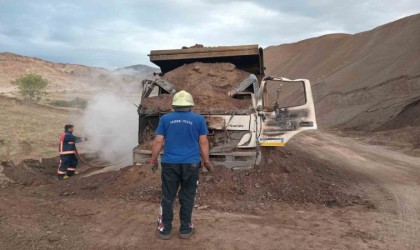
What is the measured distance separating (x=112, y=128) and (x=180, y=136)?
773 centimetres

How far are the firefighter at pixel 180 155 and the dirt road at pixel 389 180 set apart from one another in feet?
7.62

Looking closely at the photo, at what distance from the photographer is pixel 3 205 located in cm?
583

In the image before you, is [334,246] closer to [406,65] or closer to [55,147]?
[55,147]

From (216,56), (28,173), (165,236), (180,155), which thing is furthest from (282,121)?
(28,173)

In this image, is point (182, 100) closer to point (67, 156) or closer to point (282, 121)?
point (282, 121)

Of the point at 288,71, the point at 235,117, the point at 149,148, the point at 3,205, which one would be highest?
the point at 288,71

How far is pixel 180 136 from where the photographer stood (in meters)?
4.68

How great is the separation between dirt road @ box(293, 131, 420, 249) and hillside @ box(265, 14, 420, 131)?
6.24 metres

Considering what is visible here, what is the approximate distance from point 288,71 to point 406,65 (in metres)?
26.6

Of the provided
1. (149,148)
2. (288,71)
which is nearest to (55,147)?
(149,148)

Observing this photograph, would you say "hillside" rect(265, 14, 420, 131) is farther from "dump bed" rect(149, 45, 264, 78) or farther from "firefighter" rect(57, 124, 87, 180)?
"firefighter" rect(57, 124, 87, 180)

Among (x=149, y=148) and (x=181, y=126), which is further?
(x=149, y=148)

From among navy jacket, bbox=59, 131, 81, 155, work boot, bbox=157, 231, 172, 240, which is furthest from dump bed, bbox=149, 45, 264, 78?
work boot, bbox=157, 231, 172, 240

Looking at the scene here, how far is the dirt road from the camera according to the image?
16.7 ft
